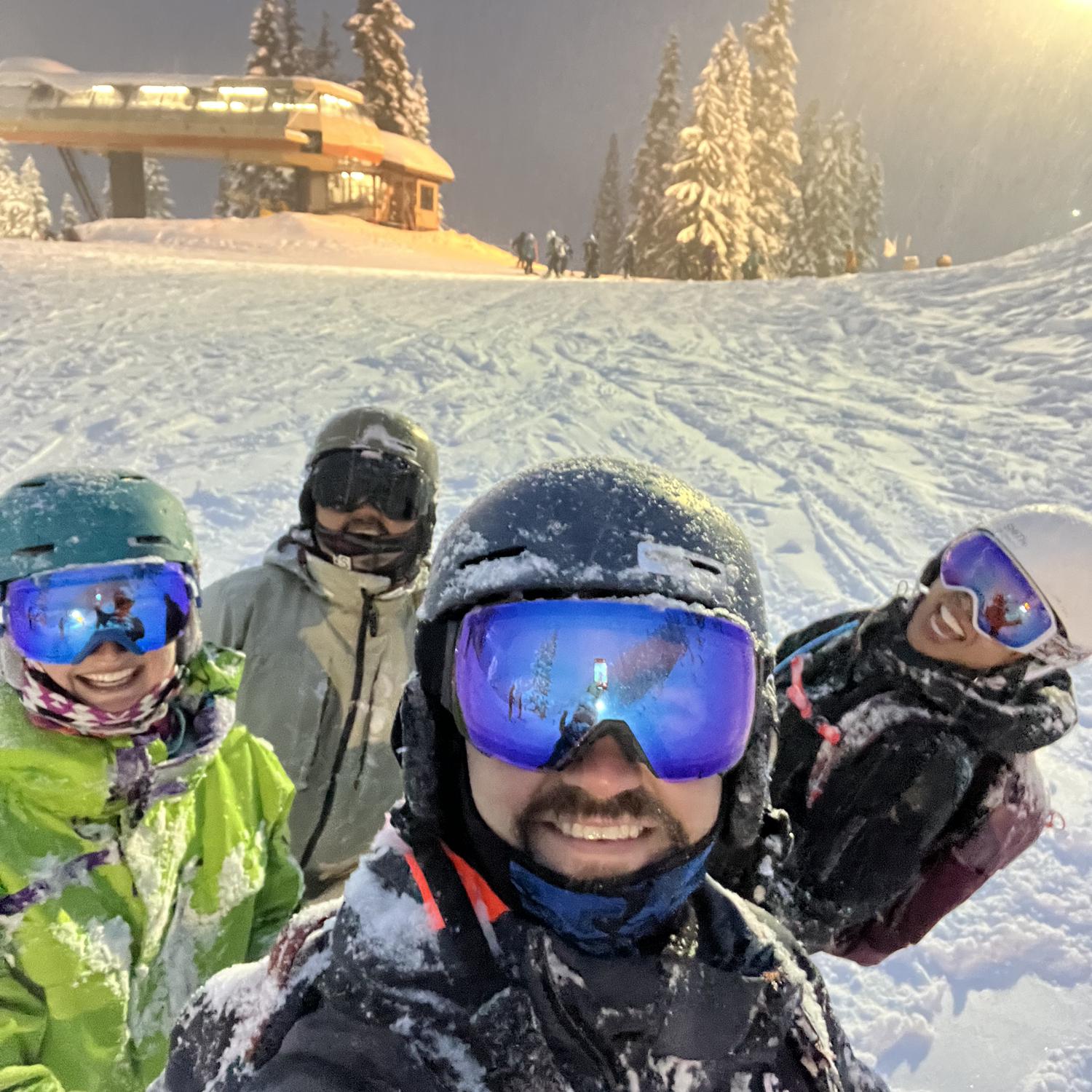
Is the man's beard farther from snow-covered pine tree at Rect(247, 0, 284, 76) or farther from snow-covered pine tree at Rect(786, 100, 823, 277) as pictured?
snow-covered pine tree at Rect(247, 0, 284, 76)

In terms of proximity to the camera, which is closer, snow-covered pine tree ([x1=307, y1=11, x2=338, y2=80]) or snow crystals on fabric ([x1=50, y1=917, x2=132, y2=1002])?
snow crystals on fabric ([x1=50, y1=917, x2=132, y2=1002])

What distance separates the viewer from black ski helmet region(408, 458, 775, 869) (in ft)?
4.93

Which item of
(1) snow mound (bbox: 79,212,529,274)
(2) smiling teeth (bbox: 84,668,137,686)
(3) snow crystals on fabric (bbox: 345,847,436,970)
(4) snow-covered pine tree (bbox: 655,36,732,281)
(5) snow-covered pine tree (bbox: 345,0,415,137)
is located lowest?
(2) smiling teeth (bbox: 84,668,137,686)

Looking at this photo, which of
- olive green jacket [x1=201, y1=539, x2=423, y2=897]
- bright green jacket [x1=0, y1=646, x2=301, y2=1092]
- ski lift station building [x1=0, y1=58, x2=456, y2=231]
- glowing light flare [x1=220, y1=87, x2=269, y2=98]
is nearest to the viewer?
bright green jacket [x1=0, y1=646, x2=301, y2=1092]

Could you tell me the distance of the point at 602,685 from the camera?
149 centimetres

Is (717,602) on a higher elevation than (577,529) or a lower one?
lower

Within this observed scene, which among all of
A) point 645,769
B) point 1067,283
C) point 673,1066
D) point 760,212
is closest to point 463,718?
point 645,769

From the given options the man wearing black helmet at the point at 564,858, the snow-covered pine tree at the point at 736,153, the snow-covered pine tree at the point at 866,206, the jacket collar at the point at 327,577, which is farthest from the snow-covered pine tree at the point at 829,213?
the man wearing black helmet at the point at 564,858

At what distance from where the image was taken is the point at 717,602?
1.53 m

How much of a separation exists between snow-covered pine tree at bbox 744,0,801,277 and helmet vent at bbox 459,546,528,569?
38.8 m

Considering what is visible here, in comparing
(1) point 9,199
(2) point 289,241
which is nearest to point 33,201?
(1) point 9,199

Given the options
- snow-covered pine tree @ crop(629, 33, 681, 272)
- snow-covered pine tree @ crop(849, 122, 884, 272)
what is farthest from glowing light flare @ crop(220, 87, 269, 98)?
snow-covered pine tree @ crop(849, 122, 884, 272)

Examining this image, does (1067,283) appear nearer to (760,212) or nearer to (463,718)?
(463,718)

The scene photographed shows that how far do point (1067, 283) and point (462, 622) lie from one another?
16.8 metres
